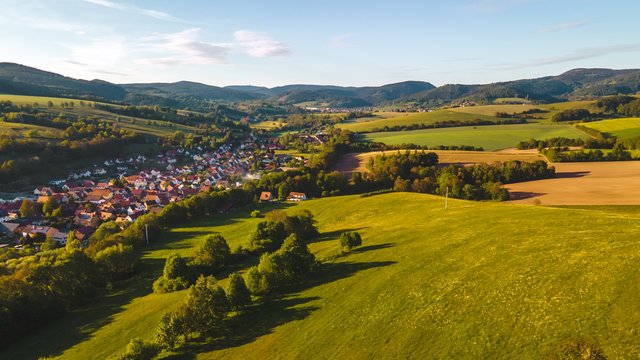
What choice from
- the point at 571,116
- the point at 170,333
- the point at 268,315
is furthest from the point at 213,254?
the point at 571,116

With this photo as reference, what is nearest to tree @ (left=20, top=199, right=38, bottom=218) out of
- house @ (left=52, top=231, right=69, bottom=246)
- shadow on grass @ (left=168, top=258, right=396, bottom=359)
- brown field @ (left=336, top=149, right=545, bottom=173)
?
house @ (left=52, top=231, right=69, bottom=246)

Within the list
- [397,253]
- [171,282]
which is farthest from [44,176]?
[397,253]

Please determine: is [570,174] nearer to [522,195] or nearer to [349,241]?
[522,195]

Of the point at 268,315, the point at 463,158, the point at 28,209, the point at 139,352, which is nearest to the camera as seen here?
the point at 139,352

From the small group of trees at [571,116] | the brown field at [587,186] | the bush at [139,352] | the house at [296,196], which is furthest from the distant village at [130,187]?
the small group of trees at [571,116]

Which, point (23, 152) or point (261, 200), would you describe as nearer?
point (261, 200)

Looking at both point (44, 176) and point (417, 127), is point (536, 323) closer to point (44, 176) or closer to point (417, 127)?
point (44, 176)
